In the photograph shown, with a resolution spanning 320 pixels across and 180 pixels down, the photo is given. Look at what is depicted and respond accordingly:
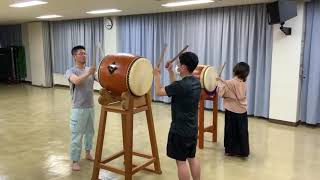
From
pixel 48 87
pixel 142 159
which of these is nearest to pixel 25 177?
pixel 142 159

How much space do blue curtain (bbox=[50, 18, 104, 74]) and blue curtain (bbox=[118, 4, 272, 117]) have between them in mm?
1609

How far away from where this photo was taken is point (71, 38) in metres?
9.52

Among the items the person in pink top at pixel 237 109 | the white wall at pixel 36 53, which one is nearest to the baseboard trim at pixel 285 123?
the person in pink top at pixel 237 109

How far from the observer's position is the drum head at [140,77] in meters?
2.89

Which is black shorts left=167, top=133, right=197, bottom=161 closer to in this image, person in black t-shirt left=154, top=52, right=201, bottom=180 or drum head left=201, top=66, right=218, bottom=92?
person in black t-shirt left=154, top=52, right=201, bottom=180

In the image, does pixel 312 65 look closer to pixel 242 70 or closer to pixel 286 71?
pixel 286 71

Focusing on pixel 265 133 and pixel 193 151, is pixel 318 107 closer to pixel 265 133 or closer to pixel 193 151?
pixel 265 133

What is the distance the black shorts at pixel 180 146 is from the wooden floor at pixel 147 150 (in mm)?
764

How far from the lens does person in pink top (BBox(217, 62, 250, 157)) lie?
3.77 meters

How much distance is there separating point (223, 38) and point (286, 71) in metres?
1.44

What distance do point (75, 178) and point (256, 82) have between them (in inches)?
152

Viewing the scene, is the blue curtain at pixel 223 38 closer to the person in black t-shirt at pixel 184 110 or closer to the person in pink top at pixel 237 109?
the person in pink top at pixel 237 109

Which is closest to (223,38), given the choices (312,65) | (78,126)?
(312,65)

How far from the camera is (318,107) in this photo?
525 cm
